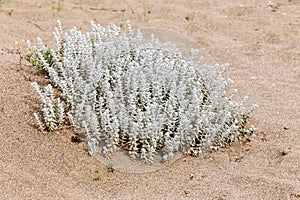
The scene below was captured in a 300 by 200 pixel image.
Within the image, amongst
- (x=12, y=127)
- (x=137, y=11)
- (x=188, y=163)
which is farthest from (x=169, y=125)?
(x=137, y=11)

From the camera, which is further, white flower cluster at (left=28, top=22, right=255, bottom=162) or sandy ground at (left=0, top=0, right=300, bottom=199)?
white flower cluster at (left=28, top=22, right=255, bottom=162)

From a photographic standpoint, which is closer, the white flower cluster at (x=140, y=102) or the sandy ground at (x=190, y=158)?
the sandy ground at (x=190, y=158)

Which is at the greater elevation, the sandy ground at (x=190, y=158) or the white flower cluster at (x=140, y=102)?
the white flower cluster at (x=140, y=102)

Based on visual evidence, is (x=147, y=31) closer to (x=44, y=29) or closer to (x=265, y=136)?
(x=44, y=29)

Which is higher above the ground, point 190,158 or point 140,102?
point 140,102

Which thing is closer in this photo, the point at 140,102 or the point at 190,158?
the point at 190,158
